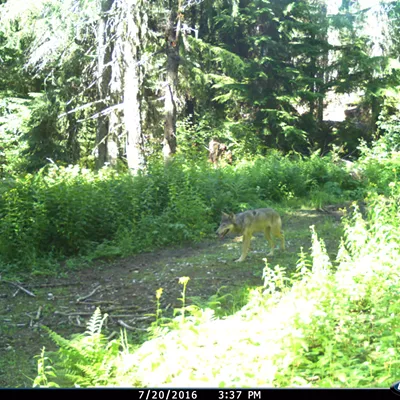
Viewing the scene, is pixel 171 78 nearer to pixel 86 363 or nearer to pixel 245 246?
pixel 245 246

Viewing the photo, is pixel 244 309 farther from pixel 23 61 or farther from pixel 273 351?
pixel 23 61

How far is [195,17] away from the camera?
1050 inches

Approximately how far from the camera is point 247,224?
9.51 m

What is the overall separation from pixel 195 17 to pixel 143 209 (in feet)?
→ 56.4

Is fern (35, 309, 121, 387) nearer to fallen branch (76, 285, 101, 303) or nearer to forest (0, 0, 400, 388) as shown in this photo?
forest (0, 0, 400, 388)

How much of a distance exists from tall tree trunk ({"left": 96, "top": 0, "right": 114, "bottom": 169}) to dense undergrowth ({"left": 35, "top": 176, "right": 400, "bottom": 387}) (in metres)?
13.5

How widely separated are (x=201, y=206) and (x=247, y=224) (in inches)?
111

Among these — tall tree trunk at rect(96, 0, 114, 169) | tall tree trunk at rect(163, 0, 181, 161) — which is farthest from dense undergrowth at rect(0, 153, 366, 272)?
tall tree trunk at rect(96, 0, 114, 169)

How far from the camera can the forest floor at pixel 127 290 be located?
641 centimetres

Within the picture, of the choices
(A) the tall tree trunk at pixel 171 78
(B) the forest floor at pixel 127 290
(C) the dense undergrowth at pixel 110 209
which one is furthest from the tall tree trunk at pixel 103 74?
(B) the forest floor at pixel 127 290

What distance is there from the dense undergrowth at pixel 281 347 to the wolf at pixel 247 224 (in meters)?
3.77

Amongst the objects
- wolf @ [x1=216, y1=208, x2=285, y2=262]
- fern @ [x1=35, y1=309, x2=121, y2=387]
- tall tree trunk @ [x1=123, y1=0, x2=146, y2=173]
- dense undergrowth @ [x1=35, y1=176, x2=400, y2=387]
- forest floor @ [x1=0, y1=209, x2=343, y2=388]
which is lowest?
forest floor @ [x1=0, y1=209, x2=343, y2=388]

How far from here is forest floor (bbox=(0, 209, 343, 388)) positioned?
6.41m

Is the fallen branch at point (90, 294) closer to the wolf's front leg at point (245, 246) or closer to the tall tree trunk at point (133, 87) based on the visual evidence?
the wolf's front leg at point (245, 246)
